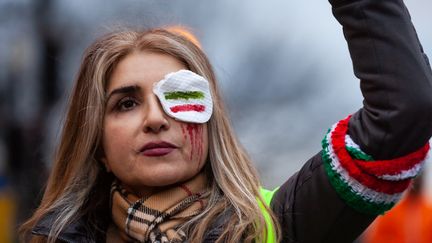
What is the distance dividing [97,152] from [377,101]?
944 millimetres

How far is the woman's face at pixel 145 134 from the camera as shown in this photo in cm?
247

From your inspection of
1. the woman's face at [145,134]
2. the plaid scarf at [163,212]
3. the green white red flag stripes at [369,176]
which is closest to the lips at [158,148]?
the woman's face at [145,134]

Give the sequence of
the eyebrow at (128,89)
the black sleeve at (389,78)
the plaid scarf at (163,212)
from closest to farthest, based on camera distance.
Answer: the black sleeve at (389,78) < the plaid scarf at (163,212) < the eyebrow at (128,89)

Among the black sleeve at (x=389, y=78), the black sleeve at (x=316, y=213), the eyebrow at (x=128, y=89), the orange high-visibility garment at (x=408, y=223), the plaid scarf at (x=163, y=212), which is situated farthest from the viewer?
the orange high-visibility garment at (x=408, y=223)

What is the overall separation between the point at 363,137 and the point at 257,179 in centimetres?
50

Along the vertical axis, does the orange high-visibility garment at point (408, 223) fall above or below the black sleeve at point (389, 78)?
below

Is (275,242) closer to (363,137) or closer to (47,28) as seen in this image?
(363,137)

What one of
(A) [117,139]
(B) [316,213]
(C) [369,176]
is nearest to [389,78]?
(C) [369,176]

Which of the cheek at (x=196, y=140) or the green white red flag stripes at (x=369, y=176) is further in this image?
the cheek at (x=196, y=140)

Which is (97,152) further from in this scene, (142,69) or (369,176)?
(369,176)

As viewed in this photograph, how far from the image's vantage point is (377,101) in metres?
2.20

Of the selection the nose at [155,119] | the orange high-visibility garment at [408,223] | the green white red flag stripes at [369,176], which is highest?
the nose at [155,119]

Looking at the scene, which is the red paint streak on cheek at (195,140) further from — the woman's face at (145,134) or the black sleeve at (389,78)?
the black sleeve at (389,78)

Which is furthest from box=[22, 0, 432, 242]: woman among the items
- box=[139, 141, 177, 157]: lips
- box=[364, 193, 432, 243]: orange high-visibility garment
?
box=[364, 193, 432, 243]: orange high-visibility garment
